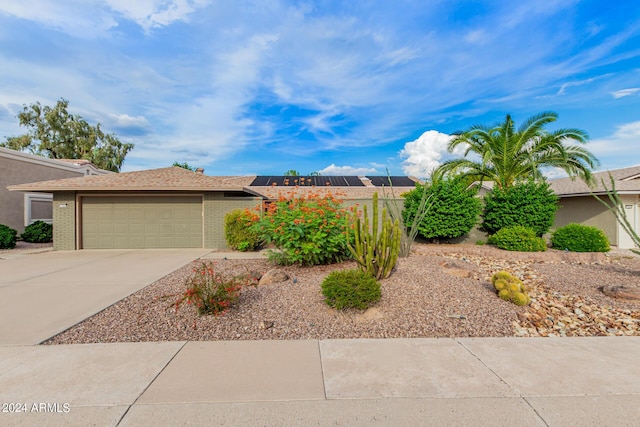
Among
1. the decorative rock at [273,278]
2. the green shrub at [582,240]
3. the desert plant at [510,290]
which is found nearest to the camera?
the desert plant at [510,290]

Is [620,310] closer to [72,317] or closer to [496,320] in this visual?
[496,320]

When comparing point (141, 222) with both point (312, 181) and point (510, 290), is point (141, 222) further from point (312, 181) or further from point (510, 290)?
point (510, 290)

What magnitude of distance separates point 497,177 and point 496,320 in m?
11.0

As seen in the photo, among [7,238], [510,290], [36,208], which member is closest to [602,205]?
[510,290]

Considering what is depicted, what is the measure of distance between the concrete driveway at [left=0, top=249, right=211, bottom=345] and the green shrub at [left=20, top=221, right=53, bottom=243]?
454cm

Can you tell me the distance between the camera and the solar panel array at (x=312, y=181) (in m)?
20.4

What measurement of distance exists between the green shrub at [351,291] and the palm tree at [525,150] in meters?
10.6

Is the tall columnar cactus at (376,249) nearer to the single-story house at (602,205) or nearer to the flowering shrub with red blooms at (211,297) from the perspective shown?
the flowering shrub with red blooms at (211,297)

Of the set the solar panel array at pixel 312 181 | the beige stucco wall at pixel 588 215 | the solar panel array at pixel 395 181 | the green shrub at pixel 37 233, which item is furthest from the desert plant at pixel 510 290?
the green shrub at pixel 37 233

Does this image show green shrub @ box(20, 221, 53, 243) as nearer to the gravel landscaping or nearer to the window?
the window

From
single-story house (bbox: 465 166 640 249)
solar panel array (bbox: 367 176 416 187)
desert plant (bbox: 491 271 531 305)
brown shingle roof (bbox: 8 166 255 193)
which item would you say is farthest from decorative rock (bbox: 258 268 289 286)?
solar panel array (bbox: 367 176 416 187)

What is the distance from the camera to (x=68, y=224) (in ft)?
42.5

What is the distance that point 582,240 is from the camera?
1063 cm

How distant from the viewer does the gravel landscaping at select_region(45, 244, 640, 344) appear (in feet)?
14.5
